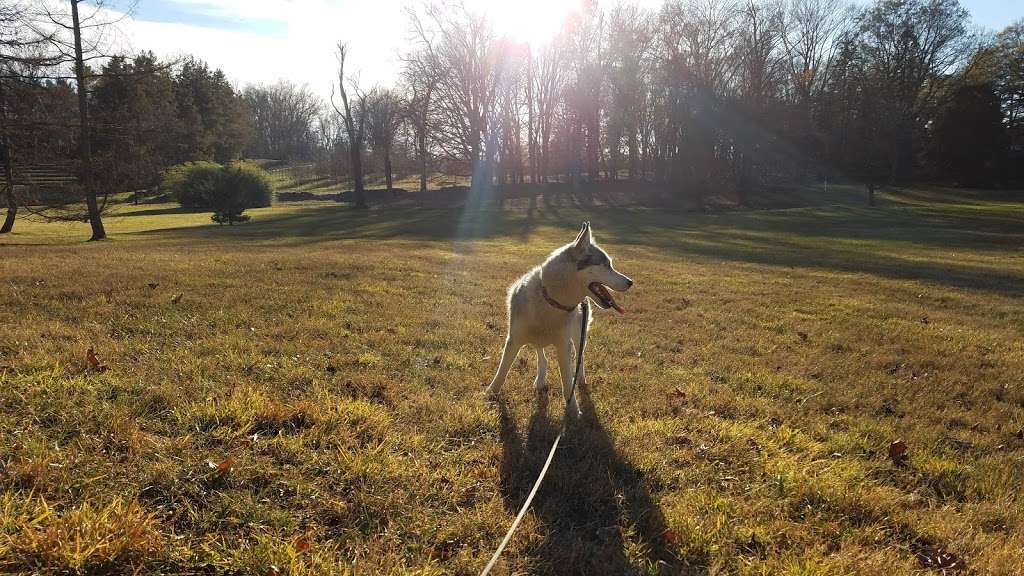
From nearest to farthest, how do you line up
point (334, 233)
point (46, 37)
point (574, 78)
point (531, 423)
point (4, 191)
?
point (531, 423) < point (46, 37) < point (4, 191) < point (334, 233) < point (574, 78)

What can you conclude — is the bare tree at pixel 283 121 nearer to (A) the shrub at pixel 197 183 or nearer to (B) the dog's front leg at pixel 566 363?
(A) the shrub at pixel 197 183

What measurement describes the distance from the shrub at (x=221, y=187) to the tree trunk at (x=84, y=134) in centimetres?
1181

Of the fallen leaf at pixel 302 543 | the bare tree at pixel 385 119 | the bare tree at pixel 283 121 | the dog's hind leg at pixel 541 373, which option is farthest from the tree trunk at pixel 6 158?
the bare tree at pixel 283 121

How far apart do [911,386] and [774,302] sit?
4498 millimetres

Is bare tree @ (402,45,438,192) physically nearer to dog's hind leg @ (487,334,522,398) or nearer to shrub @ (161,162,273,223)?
shrub @ (161,162,273,223)

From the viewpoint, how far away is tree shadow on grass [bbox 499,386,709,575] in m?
2.66

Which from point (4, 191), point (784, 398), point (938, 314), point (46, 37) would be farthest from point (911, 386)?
point (4, 191)

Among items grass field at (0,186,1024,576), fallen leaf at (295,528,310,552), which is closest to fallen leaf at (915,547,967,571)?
grass field at (0,186,1024,576)

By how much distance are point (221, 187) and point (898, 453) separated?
129 ft

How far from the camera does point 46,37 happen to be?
1761cm

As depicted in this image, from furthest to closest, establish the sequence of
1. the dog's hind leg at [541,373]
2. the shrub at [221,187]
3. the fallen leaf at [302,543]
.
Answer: the shrub at [221,187] → the dog's hind leg at [541,373] → the fallen leaf at [302,543]

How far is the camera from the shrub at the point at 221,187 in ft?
112

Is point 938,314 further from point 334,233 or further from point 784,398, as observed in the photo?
point 334,233

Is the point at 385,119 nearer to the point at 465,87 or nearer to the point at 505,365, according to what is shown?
the point at 465,87
